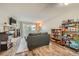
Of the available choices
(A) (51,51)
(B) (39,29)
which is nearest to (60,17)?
(B) (39,29)

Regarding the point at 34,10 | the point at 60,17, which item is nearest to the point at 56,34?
the point at 60,17

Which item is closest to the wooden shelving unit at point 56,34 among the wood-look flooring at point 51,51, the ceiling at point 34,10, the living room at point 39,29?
the living room at point 39,29

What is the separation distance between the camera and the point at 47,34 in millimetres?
2605

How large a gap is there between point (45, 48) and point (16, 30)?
25.8 inches

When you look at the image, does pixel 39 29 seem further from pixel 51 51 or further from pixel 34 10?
pixel 51 51

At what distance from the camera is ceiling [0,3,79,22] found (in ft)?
8.43

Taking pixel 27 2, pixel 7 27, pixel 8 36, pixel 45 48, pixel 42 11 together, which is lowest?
pixel 45 48

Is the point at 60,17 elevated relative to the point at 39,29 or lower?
elevated

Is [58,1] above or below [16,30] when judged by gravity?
above

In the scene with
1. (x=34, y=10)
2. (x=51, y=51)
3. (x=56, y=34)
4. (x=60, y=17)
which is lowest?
(x=51, y=51)

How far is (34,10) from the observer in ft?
8.55

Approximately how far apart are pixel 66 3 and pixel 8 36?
50.1 inches

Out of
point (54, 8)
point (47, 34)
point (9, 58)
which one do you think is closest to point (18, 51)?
point (9, 58)

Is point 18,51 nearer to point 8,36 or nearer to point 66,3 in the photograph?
point 8,36
